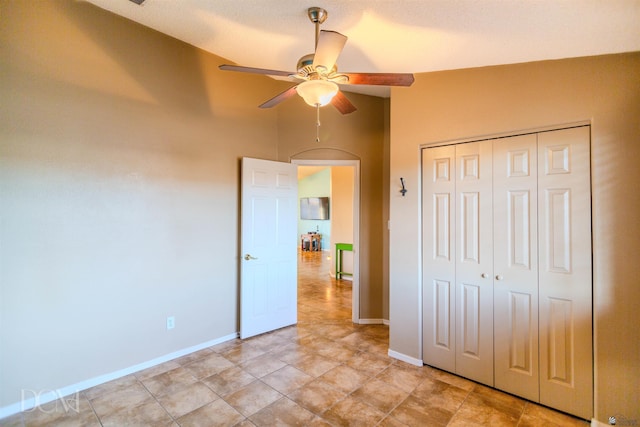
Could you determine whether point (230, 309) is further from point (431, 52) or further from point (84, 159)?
point (431, 52)

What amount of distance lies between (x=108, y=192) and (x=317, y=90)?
2066 mm

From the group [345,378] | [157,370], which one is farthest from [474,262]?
[157,370]

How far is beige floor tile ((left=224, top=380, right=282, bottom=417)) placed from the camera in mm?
2223

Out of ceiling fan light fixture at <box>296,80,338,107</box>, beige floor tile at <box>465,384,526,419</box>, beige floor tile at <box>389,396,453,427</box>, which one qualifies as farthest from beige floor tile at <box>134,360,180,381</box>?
ceiling fan light fixture at <box>296,80,338,107</box>

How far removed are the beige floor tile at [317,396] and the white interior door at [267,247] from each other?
4.19ft

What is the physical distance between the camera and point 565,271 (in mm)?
2191

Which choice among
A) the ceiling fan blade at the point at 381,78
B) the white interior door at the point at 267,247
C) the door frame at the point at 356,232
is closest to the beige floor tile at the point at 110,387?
the white interior door at the point at 267,247

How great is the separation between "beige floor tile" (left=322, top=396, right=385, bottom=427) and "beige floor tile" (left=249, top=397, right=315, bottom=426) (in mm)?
151

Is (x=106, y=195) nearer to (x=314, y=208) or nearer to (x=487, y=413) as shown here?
(x=487, y=413)

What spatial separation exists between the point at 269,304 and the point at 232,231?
1.02 m

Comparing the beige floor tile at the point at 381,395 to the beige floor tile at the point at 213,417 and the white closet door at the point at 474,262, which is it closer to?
the white closet door at the point at 474,262

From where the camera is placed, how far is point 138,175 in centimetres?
278

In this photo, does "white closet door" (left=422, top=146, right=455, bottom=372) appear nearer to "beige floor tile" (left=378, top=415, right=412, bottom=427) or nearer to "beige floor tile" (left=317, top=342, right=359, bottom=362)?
"beige floor tile" (left=317, top=342, right=359, bottom=362)

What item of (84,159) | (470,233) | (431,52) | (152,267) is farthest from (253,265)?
(431,52)
